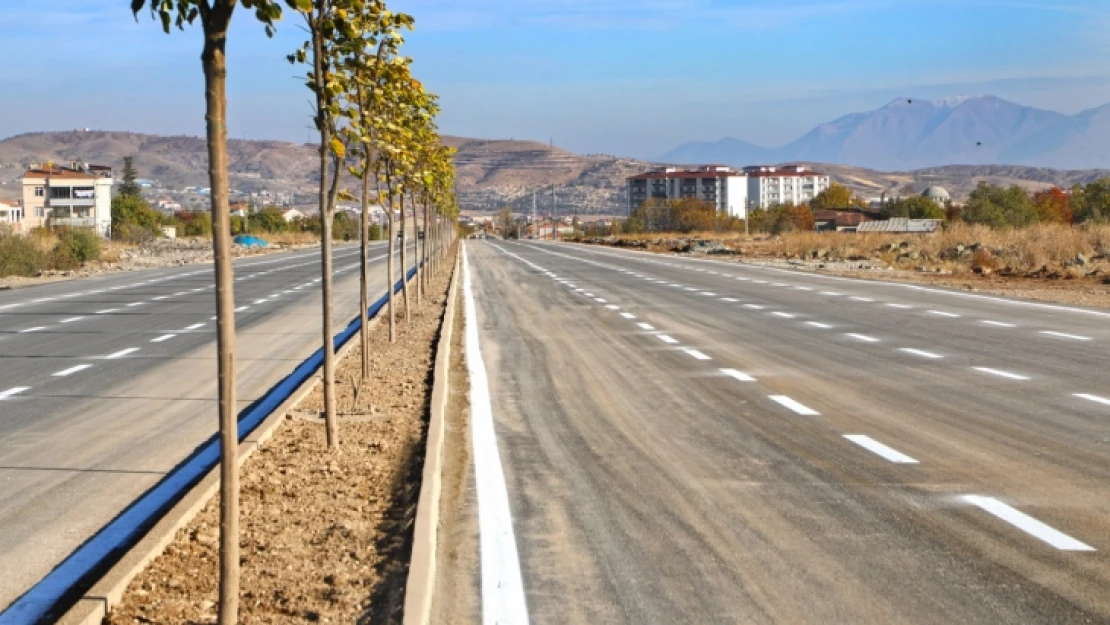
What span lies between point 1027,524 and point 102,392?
1062cm

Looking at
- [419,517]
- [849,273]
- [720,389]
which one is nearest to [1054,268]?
[849,273]

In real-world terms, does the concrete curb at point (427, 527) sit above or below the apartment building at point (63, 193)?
below

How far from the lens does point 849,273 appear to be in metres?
47.4

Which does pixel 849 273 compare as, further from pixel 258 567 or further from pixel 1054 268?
pixel 258 567

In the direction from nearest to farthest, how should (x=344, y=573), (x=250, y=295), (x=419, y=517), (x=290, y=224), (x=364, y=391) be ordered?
1. (x=344, y=573)
2. (x=419, y=517)
3. (x=364, y=391)
4. (x=250, y=295)
5. (x=290, y=224)

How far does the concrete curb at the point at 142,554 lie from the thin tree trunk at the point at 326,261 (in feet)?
2.11

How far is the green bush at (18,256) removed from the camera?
4828 cm

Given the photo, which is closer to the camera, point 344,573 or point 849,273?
point 344,573

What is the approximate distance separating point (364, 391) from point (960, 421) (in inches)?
241

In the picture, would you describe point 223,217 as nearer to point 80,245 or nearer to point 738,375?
point 738,375

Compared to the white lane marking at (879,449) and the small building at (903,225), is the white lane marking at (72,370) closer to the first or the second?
the white lane marking at (879,449)

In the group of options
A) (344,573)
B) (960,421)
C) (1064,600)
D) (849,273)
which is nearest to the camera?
(1064,600)

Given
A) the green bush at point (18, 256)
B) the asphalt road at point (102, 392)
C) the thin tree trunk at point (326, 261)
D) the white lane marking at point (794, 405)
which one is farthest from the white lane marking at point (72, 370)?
the green bush at point (18, 256)

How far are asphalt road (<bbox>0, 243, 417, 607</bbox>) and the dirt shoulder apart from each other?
713 inches
